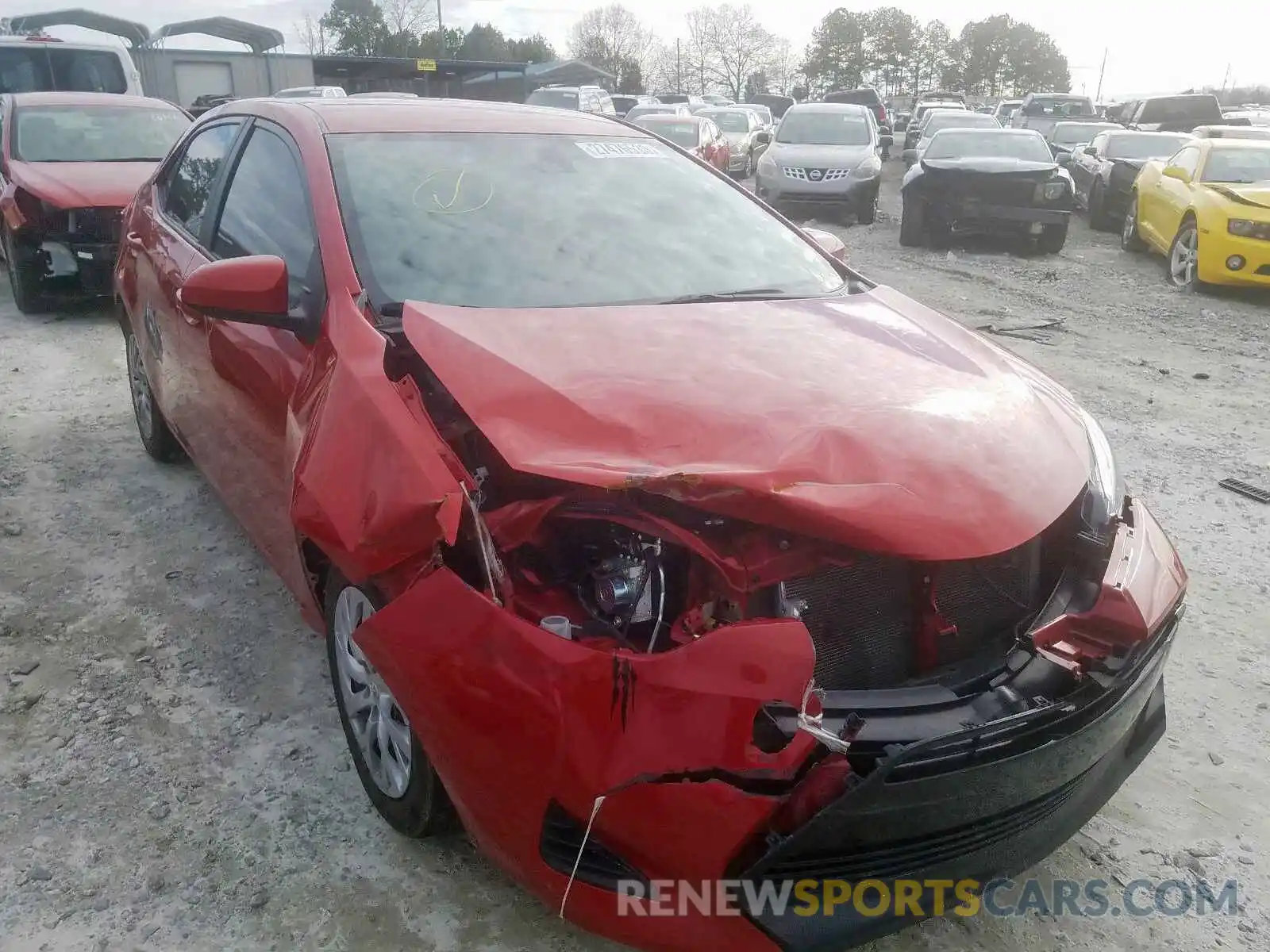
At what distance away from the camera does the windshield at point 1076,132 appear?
57.3 ft

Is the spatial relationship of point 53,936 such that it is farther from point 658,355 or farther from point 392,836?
point 658,355

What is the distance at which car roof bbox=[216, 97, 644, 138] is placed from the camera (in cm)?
305

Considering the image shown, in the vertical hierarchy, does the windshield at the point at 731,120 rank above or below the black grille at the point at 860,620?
above

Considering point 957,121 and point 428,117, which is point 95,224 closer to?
point 428,117

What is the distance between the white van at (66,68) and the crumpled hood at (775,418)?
13829 mm

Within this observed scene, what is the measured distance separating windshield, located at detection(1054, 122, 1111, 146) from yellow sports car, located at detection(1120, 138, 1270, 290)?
23.6 ft

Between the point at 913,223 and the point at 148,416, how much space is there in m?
9.05

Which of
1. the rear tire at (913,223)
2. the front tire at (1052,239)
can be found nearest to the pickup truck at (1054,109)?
the front tire at (1052,239)

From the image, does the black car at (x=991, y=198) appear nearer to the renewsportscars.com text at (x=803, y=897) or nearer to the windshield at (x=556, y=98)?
A: the renewsportscars.com text at (x=803, y=897)

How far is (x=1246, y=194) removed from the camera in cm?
866

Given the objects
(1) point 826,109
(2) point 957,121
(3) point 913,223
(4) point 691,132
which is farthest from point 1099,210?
(4) point 691,132

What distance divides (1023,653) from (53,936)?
2.09 m

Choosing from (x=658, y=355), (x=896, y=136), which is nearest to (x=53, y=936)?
(x=658, y=355)

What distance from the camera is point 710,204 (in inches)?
130
